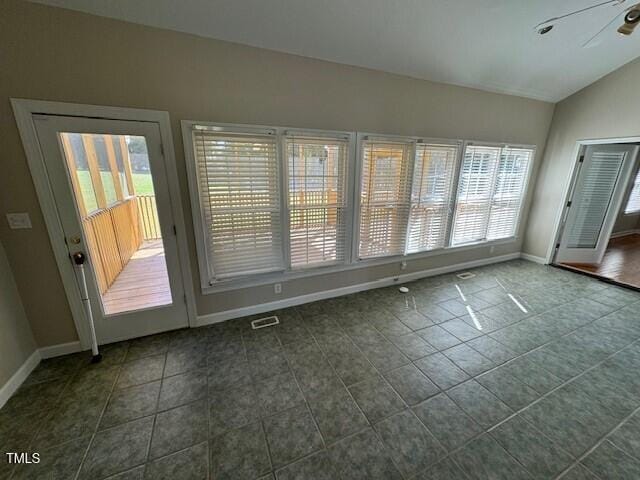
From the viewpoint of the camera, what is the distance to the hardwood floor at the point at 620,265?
399 centimetres

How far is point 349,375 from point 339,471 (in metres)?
0.74

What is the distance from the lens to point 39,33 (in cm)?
180

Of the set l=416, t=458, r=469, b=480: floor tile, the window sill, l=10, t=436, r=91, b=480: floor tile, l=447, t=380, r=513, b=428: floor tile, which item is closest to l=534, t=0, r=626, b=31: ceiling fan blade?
the window sill

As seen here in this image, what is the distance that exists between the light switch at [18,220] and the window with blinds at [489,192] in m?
4.85

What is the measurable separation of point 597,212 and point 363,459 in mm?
5736

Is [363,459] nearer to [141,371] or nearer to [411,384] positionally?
[411,384]

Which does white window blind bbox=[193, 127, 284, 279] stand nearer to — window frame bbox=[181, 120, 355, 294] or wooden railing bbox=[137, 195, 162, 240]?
window frame bbox=[181, 120, 355, 294]

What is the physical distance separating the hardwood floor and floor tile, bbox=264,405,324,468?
5.13 m

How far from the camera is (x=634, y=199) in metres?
6.13

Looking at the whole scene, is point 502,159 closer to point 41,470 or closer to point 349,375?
point 349,375

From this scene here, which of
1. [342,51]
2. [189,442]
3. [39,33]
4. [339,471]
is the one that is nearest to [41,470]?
[189,442]

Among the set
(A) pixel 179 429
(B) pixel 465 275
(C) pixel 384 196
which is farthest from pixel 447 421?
(B) pixel 465 275

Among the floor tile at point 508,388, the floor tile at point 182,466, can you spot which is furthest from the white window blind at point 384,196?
the floor tile at point 182,466

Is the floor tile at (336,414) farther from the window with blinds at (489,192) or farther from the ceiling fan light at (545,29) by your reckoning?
the ceiling fan light at (545,29)
